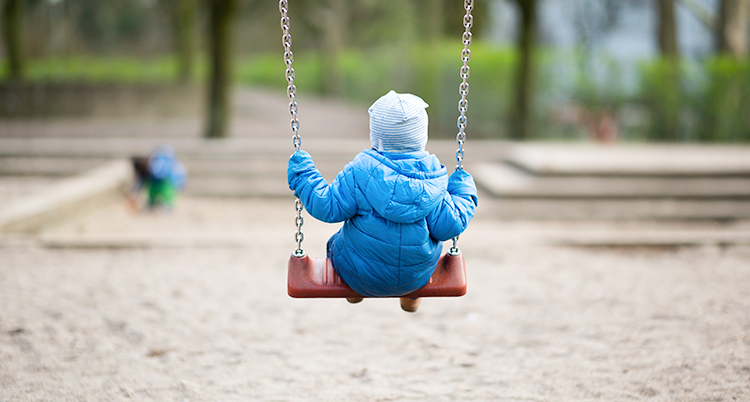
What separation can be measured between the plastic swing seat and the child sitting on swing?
5.7 inches

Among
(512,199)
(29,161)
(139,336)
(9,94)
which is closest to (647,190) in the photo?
(512,199)

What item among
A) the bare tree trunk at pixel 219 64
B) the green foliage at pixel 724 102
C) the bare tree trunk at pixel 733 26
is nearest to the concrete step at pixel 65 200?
the bare tree trunk at pixel 219 64

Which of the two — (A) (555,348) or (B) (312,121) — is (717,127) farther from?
(A) (555,348)

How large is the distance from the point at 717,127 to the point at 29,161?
1299 cm

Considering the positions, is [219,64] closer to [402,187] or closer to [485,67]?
[485,67]

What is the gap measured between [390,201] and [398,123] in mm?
308

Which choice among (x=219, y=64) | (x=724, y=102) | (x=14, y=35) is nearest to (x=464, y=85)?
(x=219, y=64)

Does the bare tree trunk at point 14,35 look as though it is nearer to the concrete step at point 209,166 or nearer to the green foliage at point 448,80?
the concrete step at point 209,166

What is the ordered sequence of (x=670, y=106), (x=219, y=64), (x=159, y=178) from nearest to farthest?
(x=159, y=178) < (x=219, y=64) < (x=670, y=106)

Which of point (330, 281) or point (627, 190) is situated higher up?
point (330, 281)

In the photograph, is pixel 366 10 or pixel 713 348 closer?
pixel 713 348

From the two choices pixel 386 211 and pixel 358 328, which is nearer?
pixel 386 211

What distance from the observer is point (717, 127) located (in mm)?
13680

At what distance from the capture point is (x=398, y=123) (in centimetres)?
256
